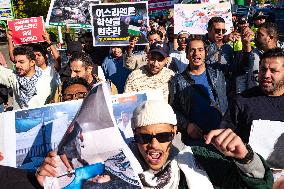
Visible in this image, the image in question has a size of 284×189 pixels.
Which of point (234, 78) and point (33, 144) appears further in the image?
point (234, 78)

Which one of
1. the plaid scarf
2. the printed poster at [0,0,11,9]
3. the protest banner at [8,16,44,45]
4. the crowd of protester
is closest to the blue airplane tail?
the crowd of protester

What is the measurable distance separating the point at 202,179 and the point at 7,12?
994cm

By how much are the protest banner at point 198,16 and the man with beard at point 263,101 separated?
400 centimetres

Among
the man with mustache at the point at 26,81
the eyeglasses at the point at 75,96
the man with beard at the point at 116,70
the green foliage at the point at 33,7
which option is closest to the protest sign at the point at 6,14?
the man with beard at the point at 116,70

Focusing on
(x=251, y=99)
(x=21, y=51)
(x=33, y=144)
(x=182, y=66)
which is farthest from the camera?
(x=182, y=66)

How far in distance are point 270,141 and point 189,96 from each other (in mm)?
1631

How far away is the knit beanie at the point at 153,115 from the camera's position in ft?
7.98

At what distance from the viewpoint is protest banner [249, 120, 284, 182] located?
262 cm

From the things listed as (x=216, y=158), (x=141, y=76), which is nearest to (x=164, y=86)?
(x=141, y=76)

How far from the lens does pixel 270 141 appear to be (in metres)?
2.70

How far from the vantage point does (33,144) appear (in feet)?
10.2

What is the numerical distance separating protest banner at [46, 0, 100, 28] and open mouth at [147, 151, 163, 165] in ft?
18.5

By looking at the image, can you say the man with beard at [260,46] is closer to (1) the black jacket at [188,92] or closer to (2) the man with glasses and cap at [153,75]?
(1) the black jacket at [188,92]

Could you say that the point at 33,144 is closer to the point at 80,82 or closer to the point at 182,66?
the point at 80,82
